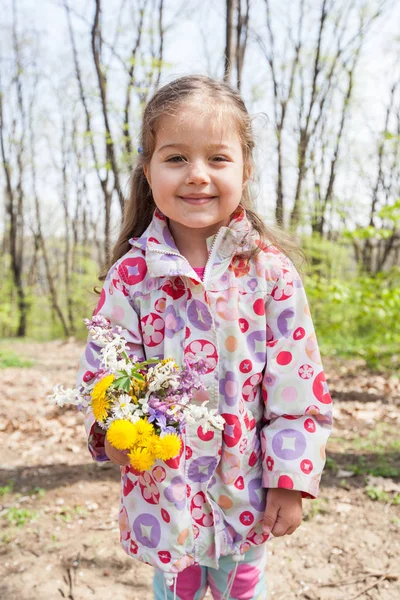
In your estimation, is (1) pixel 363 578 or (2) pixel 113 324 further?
(1) pixel 363 578

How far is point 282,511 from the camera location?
1.36 metres

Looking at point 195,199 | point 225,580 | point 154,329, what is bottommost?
point 225,580

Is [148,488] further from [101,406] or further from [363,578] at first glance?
[363,578]

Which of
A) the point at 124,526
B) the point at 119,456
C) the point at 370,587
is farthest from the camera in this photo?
the point at 370,587

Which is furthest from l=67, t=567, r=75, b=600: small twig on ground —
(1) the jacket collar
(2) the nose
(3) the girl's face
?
(2) the nose

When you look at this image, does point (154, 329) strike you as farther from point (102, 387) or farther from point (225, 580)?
point (225, 580)

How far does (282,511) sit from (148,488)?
405 millimetres

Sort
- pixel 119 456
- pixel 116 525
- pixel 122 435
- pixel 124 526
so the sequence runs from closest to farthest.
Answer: pixel 122 435, pixel 119 456, pixel 124 526, pixel 116 525

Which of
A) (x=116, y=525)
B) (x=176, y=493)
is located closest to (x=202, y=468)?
(x=176, y=493)

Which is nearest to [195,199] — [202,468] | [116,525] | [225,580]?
[202,468]

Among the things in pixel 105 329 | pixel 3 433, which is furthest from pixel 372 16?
pixel 105 329

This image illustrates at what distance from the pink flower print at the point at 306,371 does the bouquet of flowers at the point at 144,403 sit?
345mm

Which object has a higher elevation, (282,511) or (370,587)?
(282,511)

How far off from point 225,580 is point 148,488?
46cm
